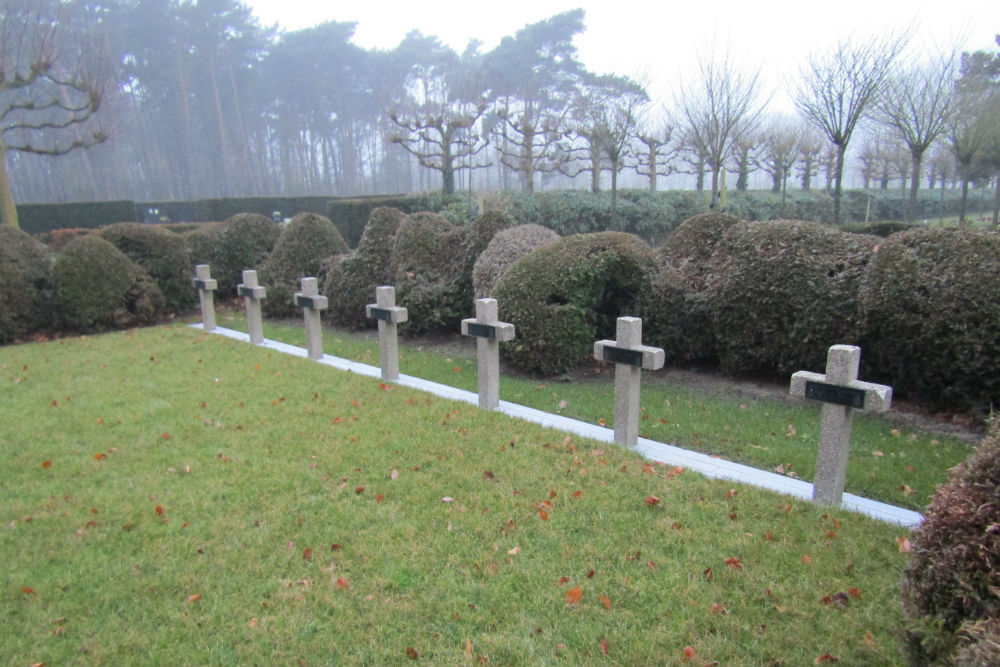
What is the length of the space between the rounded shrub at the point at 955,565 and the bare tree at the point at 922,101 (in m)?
17.1

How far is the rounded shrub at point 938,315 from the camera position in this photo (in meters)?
5.15

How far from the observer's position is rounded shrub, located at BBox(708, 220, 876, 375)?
20.2 feet

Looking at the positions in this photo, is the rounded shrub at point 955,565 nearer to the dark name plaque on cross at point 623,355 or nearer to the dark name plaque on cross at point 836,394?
the dark name plaque on cross at point 836,394

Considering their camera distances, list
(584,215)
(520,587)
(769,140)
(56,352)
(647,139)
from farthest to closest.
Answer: (769,140) < (647,139) < (584,215) < (56,352) < (520,587)

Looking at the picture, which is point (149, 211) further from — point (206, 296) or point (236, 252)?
point (206, 296)

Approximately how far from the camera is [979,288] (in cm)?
515

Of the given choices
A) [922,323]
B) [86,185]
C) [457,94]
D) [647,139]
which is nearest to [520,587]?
[922,323]

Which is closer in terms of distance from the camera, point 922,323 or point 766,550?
point 766,550

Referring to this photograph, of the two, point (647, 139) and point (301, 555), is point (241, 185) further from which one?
point (301, 555)

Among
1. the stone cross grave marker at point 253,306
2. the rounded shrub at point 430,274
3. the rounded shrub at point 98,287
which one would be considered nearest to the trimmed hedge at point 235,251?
the rounded shrub at point 98,287

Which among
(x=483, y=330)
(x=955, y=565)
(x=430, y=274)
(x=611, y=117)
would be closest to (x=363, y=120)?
(x=611, y=117)

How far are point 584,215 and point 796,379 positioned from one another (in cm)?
1786

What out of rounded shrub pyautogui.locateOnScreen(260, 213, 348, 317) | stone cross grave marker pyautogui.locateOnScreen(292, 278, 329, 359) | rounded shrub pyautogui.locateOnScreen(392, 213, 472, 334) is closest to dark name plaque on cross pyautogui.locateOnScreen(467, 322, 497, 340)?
stone cross grave marker pyautogui.locateOnScreen(292, 278, 329, 359)

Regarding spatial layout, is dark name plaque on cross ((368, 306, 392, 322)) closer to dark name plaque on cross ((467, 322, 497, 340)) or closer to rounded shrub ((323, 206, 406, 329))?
dark name plaque on cross ((467, 322, 497, 340))
